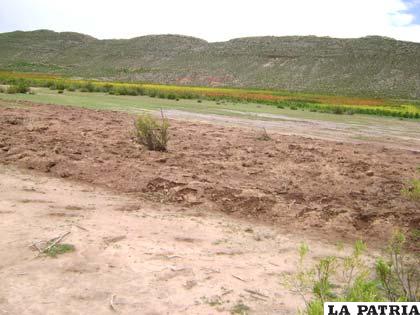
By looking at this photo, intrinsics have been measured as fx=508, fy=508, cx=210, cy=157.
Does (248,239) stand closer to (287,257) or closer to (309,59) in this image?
(287,257)

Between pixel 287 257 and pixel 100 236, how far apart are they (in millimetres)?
2507

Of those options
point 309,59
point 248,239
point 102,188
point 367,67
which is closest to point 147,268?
point 248,239

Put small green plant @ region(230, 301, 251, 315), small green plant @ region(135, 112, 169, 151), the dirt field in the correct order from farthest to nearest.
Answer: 1. small green plant @ region(135, 112, 169, 151)
2. the dirt field
3. small green plant @ region(230, 301, 251, 315)

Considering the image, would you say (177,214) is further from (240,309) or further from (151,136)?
(151,136)

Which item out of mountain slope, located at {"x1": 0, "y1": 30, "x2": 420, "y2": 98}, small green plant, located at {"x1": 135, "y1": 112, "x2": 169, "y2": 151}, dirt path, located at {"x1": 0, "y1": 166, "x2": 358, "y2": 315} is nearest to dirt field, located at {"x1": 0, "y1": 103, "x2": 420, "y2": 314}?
dirt path, located at {"x1": 0, "y1": 166, "x2": 358, "y2": 315}

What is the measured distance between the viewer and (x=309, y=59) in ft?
337

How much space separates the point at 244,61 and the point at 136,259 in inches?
4112

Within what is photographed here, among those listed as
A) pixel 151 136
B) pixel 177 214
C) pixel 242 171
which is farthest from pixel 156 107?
pixel 177 214

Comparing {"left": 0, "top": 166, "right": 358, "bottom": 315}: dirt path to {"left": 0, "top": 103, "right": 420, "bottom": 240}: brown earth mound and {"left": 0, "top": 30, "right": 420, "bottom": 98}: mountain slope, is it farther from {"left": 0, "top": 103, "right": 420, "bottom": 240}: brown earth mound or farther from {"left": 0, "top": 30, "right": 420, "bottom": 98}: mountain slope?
{"left": 0, "top": 30, "right": 420, "bottom": 98}: mountain slope

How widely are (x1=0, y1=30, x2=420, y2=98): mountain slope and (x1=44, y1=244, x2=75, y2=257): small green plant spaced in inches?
3241

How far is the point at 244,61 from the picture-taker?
10800 centimetres

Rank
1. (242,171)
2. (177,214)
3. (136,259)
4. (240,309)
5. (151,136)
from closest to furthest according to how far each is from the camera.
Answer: (240,309) < (136,259) < (177,214) < (242,171) < (151,136)

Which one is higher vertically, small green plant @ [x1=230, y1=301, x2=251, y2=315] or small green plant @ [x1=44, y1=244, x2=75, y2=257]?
small green plant @ [x1=44, y1=244, x2=75, y2=257]

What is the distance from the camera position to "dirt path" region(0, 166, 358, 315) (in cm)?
509
